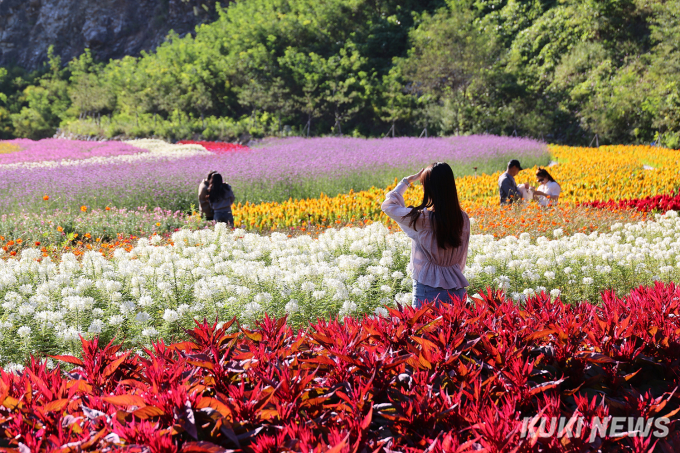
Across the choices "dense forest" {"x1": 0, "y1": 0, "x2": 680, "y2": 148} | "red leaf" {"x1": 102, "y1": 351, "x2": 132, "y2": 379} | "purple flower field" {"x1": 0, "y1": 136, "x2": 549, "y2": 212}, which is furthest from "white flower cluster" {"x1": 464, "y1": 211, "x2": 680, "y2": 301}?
"dense forest" {"x1": 0, "y1": 0, "x2": 680, "y2": 148}

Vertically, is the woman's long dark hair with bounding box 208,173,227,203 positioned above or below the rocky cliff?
below

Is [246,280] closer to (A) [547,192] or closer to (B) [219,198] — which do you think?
(B) [219,198]

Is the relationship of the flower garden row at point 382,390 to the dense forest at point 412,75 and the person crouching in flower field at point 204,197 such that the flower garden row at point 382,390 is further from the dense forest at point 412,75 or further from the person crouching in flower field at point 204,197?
the dense forest at point 412,75

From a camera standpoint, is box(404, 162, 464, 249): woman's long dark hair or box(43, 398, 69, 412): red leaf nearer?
box(43, 398, 69, 412): red leaf

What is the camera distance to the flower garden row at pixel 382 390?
5.04ft

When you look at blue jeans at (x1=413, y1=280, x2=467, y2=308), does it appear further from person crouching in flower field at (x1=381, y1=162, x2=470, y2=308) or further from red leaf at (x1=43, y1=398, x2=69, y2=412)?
red leaf at (x1=43, y1=398, x2=69, y2=412)

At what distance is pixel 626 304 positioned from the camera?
3.05 m

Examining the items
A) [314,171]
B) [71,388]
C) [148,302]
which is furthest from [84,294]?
[314,171]

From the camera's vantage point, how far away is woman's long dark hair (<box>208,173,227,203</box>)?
7.45 metres

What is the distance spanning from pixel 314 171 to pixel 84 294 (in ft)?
28.4

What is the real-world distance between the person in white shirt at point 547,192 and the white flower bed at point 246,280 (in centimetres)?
252

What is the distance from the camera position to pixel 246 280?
158 inches

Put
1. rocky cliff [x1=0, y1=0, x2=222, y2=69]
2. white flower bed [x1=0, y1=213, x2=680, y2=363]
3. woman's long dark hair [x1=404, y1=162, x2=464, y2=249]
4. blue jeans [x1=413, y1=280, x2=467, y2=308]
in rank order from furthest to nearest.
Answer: rocky cliff [x1=0, y1=0, x2=222, y2=69]
blue jeans [x1=413, y1=280, x2=467, y2=308]
white flower bed [x1=0, y1=213, x2=680, y2=363]
woman's long dark hair [x1=404, y1=162, x2=464, y2=249]

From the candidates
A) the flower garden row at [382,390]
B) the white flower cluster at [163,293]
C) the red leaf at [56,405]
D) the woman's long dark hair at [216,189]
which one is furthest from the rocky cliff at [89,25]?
the red leaf at [56,405]
